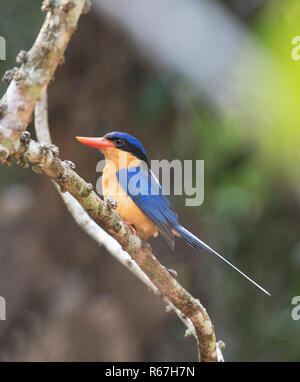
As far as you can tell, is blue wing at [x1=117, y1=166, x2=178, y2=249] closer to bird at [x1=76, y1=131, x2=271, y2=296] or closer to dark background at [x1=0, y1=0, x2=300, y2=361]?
bird at [x1=76, y1=131, x2=271, y2=296]

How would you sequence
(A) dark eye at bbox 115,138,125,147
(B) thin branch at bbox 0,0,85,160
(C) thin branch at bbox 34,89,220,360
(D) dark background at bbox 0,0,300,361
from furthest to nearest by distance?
(D) dark background at bbox 0,0,300,361
(A) dark eye at bbox 115,138,125,147
(C) thin branch at bbox 34,89,220,360
(B) thin branch at bbox 0,0,85,160

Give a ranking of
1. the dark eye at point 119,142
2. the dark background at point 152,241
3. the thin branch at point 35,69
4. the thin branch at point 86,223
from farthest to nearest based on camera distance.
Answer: the dark background at point 152,241 < the dark eye at point 119,142 < the thin branch at point 86,223 < the thin branch at point 35,69

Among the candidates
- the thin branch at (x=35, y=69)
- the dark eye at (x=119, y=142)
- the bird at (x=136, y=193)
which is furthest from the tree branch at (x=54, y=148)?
the dark eye at (x=119, y=142)

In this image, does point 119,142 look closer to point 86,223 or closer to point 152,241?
point 86,223

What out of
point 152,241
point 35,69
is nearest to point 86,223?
point 35,69

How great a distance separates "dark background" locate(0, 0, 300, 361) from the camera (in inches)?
181

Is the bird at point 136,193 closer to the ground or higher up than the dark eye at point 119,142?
closer to the ground

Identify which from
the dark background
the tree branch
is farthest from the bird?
the dark background

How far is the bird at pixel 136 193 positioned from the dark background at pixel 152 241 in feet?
4.35

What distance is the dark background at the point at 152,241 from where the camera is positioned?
461 centimetres

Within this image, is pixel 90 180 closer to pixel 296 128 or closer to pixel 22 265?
pixel 22 265

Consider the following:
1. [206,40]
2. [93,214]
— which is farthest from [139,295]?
[206,40]

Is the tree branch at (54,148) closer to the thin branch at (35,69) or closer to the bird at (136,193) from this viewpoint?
the thin branch at (35,69)

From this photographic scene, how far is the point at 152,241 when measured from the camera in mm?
5512
